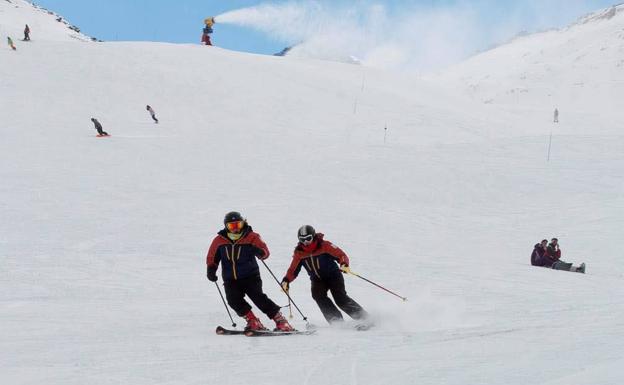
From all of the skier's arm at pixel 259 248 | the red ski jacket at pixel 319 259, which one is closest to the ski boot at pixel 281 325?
the red ski jacket at pixel 319 259

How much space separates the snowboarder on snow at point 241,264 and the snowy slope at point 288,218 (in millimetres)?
549

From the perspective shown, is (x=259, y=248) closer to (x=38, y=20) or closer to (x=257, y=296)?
(x=257, y=296)

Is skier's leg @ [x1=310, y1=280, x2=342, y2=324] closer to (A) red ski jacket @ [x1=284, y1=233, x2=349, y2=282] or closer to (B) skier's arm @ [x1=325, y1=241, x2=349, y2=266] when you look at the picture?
(A) red ski jacket @ [x1=284, y1=233, x2=349, y2=282]

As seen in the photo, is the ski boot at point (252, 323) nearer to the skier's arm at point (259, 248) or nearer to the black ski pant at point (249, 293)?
the black ski pant at point (249, 293)

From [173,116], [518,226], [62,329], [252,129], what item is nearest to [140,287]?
[62,329]

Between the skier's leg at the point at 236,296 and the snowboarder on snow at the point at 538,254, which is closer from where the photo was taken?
the skier's leg at the point at 236,296

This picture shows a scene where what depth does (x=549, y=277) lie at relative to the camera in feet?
38.7

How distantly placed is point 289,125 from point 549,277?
20485 mm

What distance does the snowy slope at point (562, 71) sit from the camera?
86.8 metres

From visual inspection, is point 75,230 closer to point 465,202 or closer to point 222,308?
point 222,308

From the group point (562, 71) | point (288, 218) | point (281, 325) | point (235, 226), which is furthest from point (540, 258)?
point (562, 71)

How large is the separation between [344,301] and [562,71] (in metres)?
101

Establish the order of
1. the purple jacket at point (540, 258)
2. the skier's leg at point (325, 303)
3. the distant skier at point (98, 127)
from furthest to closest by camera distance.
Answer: the distant skier at point (98, 127)
the purple jacket at point (540, 258)
the skier's leg at point (325, 303)

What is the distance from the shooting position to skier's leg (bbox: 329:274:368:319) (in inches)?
318
